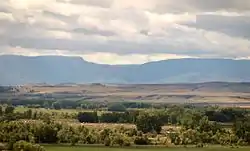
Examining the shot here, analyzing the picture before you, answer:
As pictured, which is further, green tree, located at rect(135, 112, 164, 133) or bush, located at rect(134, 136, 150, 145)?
green tree, located at rect(135, 112, 164, 133)

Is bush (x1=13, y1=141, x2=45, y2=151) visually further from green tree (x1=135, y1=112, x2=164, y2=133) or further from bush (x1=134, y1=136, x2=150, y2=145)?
green tree (x1=135, y1=112, x2=164, y2=133)

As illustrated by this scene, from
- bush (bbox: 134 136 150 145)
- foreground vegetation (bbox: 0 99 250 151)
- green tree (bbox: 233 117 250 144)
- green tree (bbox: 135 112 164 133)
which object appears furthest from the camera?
green tree (bbox: 135 112 164 133)

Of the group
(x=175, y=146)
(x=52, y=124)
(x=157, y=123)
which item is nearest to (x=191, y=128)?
Answer: (x=157, y=123)

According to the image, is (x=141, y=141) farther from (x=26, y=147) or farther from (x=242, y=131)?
(x=26, y=147)

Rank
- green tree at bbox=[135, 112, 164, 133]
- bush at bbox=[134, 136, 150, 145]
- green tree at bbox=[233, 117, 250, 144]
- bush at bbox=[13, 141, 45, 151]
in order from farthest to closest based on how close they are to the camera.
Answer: green tree at bbox=[135, 112, 164, 133] < green tree at bbox=[233, 117, 250, 144] < bush at bbox=[134, 136, 150, 145] < bush at bbox=[13, 141, 45, 151]

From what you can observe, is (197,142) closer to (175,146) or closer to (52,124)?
(175,146)

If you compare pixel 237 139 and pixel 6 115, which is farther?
pixel 6 115

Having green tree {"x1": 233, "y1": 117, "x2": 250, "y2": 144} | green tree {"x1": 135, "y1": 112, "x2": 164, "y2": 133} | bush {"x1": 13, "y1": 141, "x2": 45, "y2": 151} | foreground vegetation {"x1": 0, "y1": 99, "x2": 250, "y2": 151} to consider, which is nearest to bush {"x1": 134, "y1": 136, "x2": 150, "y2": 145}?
foreground vegetation {"x1": 0, "y1": 99, "x2": 250, "y2": 151}

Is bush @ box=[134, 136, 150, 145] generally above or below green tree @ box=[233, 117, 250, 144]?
below

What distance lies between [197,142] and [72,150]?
34.5 m

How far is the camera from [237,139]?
13375cm

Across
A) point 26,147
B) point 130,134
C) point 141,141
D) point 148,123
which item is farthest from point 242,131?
point 26,147

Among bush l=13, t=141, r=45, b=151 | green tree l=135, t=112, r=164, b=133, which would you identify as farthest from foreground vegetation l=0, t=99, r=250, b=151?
bush l=13, t=141, r=45, b=151

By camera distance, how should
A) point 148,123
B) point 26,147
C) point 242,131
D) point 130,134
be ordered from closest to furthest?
1. point 26,147
2. point 130,134
3. point 242,131
4. point 148,123
